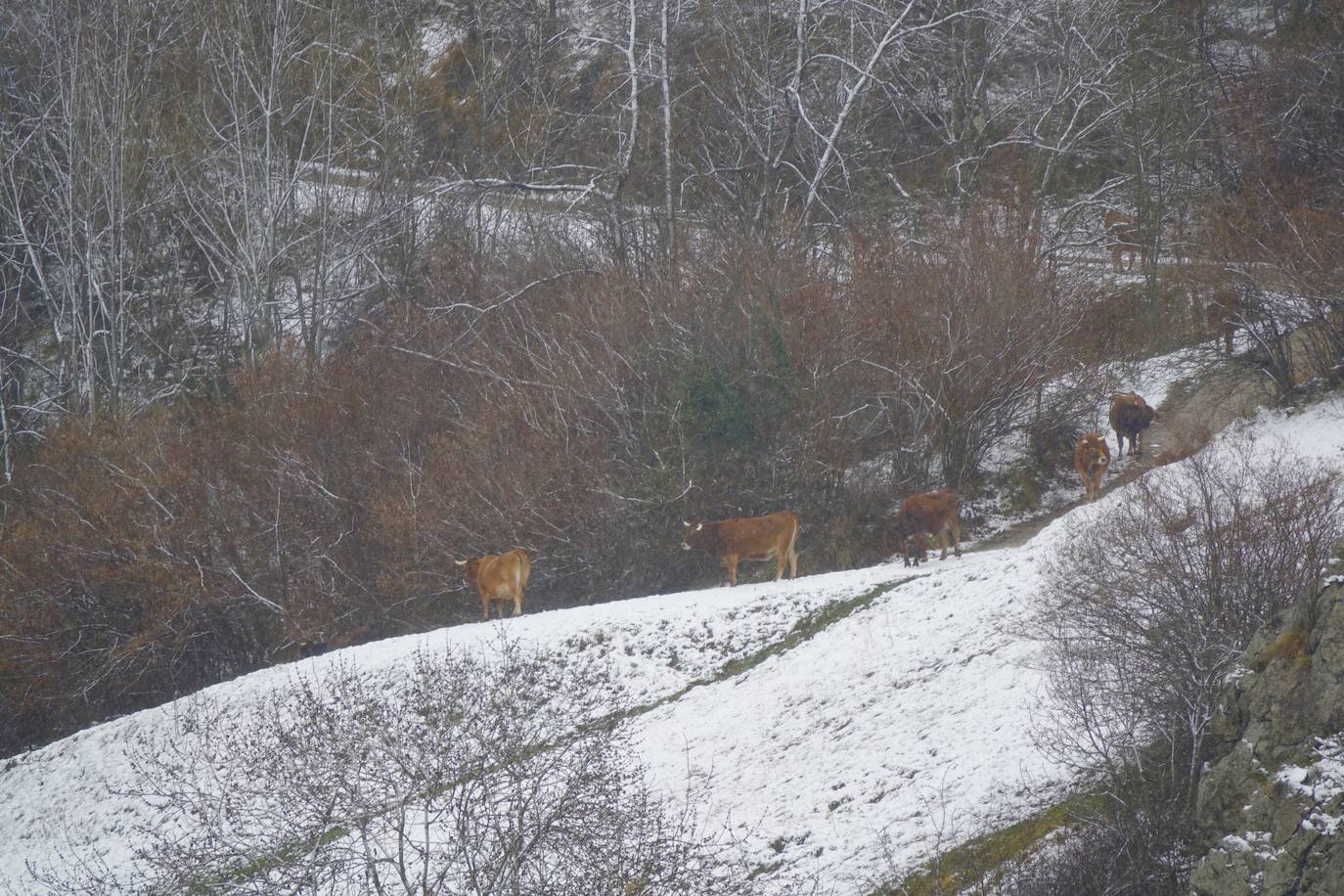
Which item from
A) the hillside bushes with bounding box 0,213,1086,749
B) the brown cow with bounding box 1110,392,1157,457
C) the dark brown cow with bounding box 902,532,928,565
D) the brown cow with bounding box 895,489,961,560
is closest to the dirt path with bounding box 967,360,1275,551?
the brown cow with bounding box 1110,392,1157,457

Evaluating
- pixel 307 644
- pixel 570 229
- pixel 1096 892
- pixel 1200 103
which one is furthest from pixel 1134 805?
pixel 1200 103

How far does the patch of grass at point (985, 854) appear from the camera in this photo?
31.9 ft

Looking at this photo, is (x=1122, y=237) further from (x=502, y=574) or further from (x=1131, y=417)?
(x=502, y=574)

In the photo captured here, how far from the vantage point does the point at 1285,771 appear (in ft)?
26.6

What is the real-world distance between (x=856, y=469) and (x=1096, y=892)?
53.5ft

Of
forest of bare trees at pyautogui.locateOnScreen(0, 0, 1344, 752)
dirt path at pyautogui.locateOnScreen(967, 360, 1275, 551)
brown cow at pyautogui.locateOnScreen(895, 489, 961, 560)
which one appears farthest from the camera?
forest of bare trees at pyautogui.locateOnScreen(0, 0, 1344, 752)

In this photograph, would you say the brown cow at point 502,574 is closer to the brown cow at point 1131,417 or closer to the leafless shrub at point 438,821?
the leafless shrub at point 438,821

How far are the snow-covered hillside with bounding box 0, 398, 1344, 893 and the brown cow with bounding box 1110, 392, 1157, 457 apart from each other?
10.7 ft

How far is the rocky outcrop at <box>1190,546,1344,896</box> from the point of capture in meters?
7.61

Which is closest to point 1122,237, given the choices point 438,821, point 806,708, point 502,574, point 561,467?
point 561,467

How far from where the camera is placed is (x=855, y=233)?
2864cm

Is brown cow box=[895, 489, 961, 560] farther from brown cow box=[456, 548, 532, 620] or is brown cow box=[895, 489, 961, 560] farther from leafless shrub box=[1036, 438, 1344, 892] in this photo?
leafless shrub box=[1036, 438, 1344, 892]

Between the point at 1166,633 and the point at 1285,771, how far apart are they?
2.02m

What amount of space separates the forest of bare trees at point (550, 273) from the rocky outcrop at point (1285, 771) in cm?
1449
